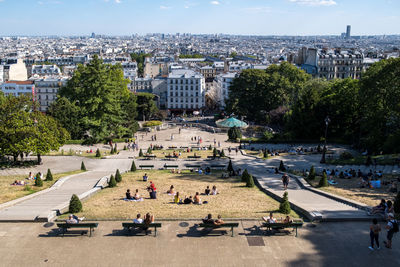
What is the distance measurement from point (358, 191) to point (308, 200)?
4.34m

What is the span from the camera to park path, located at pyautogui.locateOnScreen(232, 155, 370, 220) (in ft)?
64.6

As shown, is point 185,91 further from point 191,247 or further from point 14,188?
point 191,247

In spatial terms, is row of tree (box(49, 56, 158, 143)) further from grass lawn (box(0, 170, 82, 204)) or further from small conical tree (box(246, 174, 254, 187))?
small conical tree (box(246, 174, 254, 187))

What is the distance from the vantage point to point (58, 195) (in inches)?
1025

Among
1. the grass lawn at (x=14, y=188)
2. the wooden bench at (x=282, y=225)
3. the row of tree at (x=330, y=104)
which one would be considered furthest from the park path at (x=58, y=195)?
the row of tree at (x=330, y=104)

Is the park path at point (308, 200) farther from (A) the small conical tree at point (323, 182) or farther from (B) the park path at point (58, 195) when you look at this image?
(B) the park path at point (58, 195)

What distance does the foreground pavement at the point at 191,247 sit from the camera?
50.3ft

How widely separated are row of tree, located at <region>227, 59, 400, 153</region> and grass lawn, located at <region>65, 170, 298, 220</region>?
2105cm

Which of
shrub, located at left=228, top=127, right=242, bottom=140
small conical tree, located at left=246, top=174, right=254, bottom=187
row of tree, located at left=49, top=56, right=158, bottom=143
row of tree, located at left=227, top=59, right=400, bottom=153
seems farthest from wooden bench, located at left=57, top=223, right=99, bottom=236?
shrub, located at left=228, top=127, right=242, bottom=140

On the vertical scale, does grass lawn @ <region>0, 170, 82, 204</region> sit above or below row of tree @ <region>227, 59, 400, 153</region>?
below

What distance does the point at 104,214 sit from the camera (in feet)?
66.4

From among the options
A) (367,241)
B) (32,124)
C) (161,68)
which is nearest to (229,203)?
(367,241)

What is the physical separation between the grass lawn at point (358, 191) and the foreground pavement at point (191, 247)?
5.17 metres

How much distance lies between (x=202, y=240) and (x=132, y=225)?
3.16 metres
